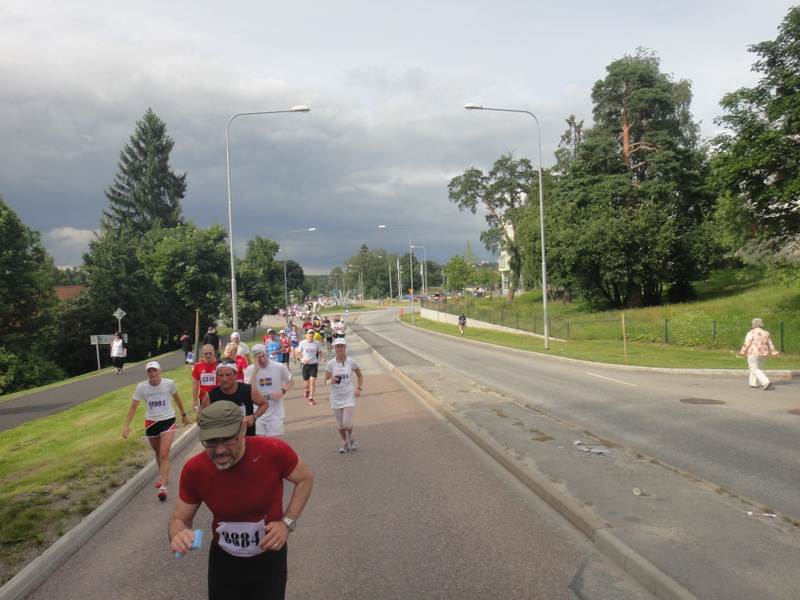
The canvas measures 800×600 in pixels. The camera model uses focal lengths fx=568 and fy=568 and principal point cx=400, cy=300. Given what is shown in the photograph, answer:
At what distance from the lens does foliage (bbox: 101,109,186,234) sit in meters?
64.6

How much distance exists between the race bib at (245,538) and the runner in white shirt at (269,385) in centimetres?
470

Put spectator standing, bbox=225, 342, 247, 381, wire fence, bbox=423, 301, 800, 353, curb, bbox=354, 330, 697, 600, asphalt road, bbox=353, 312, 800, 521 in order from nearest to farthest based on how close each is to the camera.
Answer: curb, bbox=354, 330, 697, 600
asphalt road, bbox=353, 312, 800, 521
spectator standing, bbox=225, 342, 247, 381
wire fence, bbox=423, 301, 800, 353

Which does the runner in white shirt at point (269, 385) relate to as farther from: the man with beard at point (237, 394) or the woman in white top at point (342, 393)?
the man with beard at point (237, 394)

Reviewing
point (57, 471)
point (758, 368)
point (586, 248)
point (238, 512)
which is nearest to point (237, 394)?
point (238, 512)

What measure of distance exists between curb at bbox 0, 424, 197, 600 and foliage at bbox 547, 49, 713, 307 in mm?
35911

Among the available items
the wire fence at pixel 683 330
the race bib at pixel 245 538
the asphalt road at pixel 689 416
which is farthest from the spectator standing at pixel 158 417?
the wire fence at pixel 683 330

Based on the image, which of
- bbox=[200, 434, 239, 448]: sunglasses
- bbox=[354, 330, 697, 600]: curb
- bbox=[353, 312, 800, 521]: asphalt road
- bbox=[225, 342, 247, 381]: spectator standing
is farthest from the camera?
bbox=[225, 342, 247, 381]: spectator standing

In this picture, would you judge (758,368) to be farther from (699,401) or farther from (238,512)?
(238,512)

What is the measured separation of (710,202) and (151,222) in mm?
55892

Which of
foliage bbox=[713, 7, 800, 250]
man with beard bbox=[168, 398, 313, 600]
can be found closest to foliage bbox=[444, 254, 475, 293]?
foliage bbox=[713, 7, 800, 250]

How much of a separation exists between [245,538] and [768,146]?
27619 millimetres

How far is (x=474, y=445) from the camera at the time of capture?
9125 mm

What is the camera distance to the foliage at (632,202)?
38844 mm

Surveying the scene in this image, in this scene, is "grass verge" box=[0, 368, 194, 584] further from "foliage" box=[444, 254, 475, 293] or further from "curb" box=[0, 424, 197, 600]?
"foliage" box=[444, 254, 475, 293]
